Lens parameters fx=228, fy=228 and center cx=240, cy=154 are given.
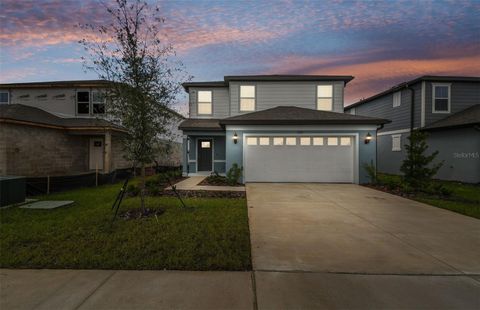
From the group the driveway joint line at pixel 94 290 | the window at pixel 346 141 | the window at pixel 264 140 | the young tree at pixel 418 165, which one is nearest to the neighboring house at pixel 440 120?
the young tree at pixel 418 165

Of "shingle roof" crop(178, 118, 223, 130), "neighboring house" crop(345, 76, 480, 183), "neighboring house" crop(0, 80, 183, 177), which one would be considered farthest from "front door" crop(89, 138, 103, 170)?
"neighboring house" crop(345, 76, 480, 183)

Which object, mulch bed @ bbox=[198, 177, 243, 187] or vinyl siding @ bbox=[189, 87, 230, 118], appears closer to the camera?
mulch bed @ bbox=[198, 177, 243, 187]

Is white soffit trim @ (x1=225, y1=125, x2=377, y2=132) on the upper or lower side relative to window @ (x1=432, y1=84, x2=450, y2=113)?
lower

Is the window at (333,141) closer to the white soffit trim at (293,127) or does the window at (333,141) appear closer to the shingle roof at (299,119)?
the white soffit trim at (293,127)

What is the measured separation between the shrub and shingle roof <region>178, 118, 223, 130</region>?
263cm

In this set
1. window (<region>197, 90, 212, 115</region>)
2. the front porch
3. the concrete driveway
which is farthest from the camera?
window (<region>197, 90, 212, 115</region>)

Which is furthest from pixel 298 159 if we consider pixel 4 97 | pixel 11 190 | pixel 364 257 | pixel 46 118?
pixel 4 97

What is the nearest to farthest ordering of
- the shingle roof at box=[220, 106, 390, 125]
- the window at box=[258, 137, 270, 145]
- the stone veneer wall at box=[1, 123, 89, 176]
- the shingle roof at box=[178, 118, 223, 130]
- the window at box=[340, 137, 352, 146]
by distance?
the stone veneer wall at box=[1, 123, 89, 176], the shingle roof at box=[220, 106, 390, 125], the window at box=[340, 137, 352, 146], the window at box=[258, 137, 270, 145], the shingle roof at box=[178, 118, 223, 130]

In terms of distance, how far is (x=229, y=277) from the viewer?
9.78 feet

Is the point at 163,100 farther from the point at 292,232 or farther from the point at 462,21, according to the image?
the point at 462,21

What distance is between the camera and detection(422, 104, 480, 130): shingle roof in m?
11.6

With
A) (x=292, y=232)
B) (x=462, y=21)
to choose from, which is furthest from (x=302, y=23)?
(x=292, y=232)

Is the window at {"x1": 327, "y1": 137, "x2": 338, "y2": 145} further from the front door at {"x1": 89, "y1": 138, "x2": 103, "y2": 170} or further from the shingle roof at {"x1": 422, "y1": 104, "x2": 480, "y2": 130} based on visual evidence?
the front door at {"x1": 89, "y1": 138, "x2": 103, "y2": 170}

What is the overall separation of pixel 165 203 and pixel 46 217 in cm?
285
